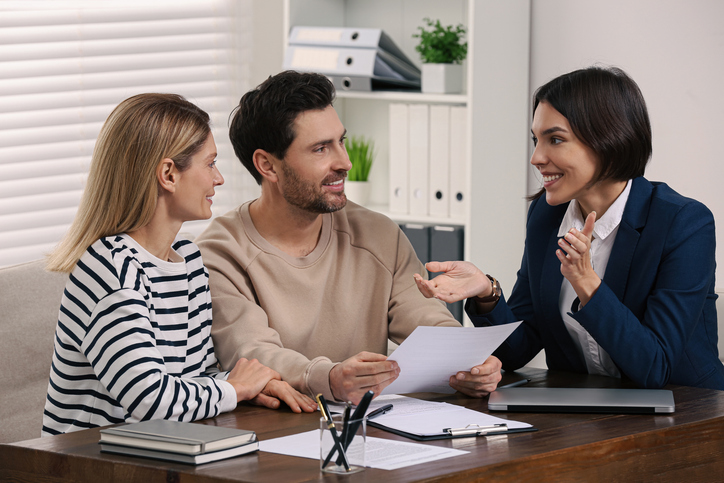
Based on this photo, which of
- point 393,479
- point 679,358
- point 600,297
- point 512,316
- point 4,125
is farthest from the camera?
point 4,125

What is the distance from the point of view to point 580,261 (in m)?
1.60

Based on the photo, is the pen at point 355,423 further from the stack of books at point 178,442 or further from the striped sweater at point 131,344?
the striped sweater at point 131,344

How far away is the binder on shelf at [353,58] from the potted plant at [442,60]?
4.4 inches

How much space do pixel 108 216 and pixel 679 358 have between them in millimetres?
1147

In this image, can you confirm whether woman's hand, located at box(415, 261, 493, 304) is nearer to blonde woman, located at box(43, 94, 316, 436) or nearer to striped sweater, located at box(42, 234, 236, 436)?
blonde woman, located at box(43, 94, 316, 436)

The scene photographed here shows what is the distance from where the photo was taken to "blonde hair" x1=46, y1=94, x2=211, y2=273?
63.9 inches

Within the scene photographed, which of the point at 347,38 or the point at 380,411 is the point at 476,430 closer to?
the point at 380,411

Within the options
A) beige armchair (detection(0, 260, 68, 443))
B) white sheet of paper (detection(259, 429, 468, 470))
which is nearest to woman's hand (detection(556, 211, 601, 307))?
white sheet of paper (detection(259, 429, 468, 470))

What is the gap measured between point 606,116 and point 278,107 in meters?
0.71

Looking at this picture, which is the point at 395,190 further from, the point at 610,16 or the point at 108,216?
the point at 108,216

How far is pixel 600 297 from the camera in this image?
1608 mm

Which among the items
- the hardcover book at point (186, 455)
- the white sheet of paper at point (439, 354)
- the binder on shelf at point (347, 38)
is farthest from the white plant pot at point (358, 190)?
the hardcover book at point (186, 455)

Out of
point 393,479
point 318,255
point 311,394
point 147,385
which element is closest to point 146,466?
point 147,385

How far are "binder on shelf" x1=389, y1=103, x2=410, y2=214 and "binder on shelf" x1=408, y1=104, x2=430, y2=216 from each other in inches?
0.8
